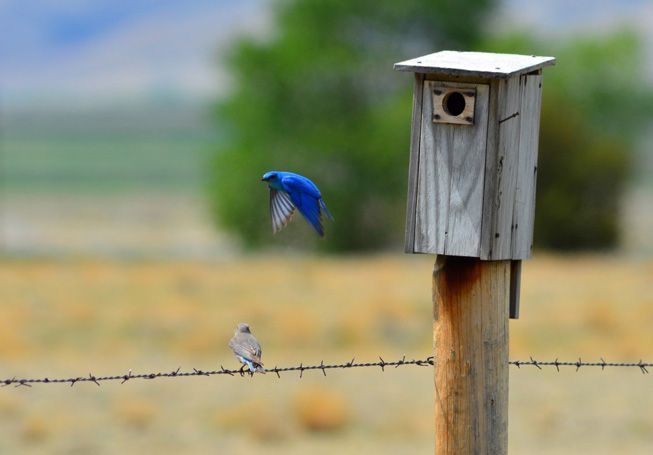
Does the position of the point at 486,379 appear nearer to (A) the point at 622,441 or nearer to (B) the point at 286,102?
(A) the point at 622,441

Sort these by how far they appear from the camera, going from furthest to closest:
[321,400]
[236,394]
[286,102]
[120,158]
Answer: [120,158] → [286,102] → [236,394] → [321,400]

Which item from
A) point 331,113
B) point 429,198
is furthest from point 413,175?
point 331,113

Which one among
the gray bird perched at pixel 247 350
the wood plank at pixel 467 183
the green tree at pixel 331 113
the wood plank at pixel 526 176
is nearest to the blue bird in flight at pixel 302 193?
the wood plank at pixel 467 183

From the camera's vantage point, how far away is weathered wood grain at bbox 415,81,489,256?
5.54m

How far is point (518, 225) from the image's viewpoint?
5.56 metres

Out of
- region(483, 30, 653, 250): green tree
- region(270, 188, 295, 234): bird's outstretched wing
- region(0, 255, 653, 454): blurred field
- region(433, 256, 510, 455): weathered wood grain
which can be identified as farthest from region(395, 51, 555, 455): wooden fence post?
region(483, 30, 653, 250): green tree

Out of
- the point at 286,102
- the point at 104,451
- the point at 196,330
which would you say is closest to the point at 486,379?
the point at 104,451

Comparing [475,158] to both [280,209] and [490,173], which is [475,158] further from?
[280,209]

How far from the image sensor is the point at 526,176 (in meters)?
5.59

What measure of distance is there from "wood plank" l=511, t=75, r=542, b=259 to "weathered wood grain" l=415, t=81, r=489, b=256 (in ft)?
0.51

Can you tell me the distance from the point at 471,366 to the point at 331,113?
152 ft

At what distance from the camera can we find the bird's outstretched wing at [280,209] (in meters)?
6.33

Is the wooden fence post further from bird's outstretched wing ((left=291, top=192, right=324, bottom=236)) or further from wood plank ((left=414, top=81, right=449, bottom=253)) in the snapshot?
bird's outstretched wing ((left=291, top=192, right=324, bottom=236))

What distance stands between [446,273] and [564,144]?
4173cm
